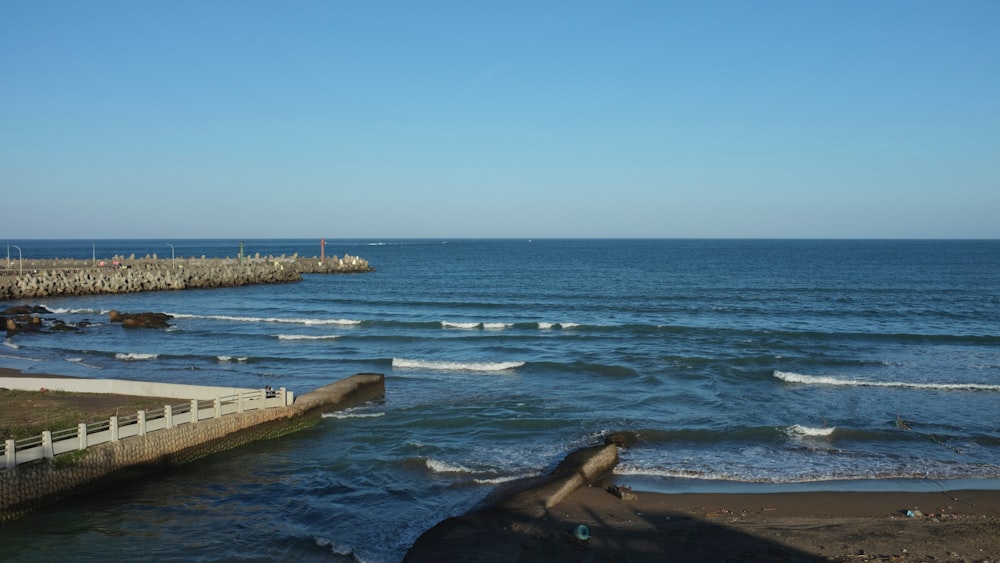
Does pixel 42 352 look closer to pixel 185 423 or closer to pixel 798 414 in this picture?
pixel 185 423

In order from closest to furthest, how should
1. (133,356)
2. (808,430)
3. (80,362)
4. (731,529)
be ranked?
(731,529), (808,430), (80,362), (133,356)

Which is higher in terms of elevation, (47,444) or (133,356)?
(47,444)

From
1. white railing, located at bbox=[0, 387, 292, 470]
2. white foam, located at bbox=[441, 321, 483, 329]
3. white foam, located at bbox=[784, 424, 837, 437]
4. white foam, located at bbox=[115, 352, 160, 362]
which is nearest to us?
white railing, located at bbox=[0, 387, 292, 470]

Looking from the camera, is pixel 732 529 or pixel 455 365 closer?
pixel 732 529

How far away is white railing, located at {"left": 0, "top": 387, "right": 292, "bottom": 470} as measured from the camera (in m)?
15.2

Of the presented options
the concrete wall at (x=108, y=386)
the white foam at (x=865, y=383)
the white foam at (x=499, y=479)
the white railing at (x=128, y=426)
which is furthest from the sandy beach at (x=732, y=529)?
the white foam at (x=865, y=383)

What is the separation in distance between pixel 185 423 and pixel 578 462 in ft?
32.7

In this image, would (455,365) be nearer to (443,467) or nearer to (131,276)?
(443,467)

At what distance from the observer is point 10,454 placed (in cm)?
1458

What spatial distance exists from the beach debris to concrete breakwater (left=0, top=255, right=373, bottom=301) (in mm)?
57448

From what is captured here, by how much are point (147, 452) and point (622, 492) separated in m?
11.1

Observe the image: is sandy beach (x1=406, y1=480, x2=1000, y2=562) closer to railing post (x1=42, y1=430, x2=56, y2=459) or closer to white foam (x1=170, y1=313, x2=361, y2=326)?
railing post (x1=42, y1=430, x2=56, y2=459)

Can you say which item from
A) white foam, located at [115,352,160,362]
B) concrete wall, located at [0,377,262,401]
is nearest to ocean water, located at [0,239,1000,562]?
white foam, located at [115,352,160,362]

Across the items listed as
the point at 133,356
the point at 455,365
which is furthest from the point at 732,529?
the point at 133,356
